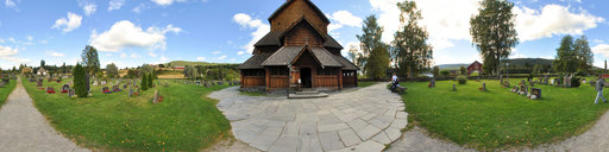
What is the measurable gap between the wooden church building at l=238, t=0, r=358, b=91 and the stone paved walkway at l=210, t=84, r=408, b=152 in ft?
19.9

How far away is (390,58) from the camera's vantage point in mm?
29281

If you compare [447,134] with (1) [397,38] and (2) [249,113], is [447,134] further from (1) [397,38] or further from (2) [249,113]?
(1) [397,38]

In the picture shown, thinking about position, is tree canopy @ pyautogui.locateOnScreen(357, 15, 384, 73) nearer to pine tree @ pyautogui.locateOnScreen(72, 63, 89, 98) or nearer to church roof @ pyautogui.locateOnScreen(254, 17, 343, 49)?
church roof @ pyautogui.locateOnScreen(254, 17, 343, 49)

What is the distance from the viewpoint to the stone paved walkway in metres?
5.14

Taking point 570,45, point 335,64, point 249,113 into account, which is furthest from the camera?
point 570,45

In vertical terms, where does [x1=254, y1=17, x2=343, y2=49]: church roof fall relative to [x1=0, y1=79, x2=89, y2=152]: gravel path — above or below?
above

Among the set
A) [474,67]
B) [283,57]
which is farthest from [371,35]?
[474,67]

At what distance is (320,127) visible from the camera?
6.32 meters

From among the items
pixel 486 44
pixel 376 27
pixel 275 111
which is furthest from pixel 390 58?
pixel 275 111

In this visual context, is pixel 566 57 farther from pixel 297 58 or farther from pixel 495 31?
pixel 297 58

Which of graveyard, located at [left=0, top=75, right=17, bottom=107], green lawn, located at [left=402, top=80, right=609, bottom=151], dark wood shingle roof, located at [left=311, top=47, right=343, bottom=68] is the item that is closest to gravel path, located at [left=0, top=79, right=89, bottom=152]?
graveyard, located at [left=0, top=75, right=17, bottom=107]

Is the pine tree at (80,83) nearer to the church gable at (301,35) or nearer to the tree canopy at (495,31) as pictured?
the church gable at (301,35)

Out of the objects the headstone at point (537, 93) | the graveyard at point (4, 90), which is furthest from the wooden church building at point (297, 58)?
the graveyard at point (4, 90)

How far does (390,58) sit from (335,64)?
17.1 meters
